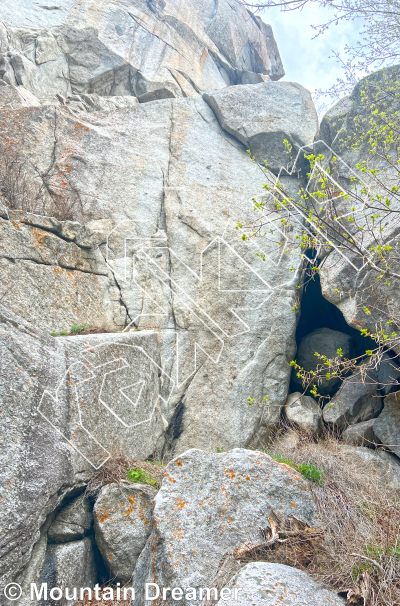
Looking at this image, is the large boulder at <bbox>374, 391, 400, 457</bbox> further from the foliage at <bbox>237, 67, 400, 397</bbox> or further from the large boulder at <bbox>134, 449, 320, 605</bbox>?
the large boulder at <bbox>134, 449, 320, 605</bbox>

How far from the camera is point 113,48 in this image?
13531 millimetres

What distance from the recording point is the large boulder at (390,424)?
6.91 m

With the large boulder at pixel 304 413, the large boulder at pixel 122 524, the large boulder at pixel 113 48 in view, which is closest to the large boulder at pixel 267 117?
the large boulder at pixel 113 48

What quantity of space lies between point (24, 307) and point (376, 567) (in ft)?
18.4

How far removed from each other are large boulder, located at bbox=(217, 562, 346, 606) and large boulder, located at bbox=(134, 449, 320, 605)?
498 mm

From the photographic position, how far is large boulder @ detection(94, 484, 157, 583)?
4797 millimetres

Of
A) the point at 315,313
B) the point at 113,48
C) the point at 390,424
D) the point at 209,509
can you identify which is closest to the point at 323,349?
the point at 315,313

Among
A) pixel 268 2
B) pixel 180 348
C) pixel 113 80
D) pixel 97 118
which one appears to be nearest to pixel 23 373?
pixel 180 348

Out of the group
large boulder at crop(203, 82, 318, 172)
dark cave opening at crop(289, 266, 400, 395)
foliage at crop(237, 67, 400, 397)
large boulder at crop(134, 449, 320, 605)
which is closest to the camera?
large boulder at crop(134, 449, 320, 605)

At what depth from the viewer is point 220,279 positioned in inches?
332

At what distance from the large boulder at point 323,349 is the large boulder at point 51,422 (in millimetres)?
4077

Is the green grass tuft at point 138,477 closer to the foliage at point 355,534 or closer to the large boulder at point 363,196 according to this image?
the foliage at point 355,534

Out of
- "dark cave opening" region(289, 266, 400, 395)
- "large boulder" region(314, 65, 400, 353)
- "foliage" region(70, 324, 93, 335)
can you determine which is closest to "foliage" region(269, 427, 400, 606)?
"large boulder" region(314, 65, 400, 353)

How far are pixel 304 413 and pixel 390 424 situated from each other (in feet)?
5.11
